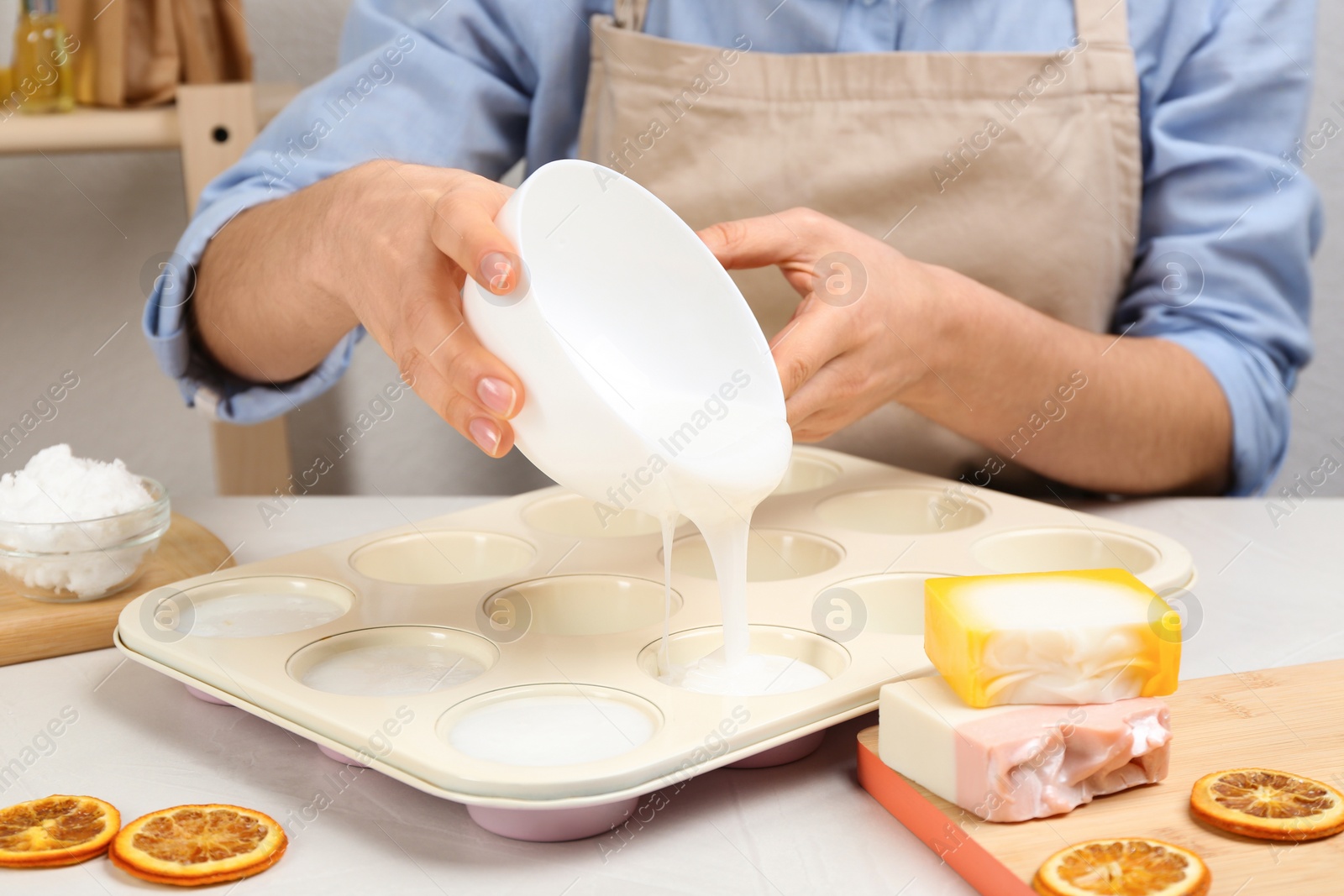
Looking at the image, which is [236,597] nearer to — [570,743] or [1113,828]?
[570,743]

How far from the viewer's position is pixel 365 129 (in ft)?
3.91

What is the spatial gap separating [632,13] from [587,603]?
674 mm

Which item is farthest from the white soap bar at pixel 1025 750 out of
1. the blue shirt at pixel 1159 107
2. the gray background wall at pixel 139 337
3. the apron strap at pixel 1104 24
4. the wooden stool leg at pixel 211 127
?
the wooden stool leg at pixel 211 127

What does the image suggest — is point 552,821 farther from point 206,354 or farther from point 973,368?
point 206,354

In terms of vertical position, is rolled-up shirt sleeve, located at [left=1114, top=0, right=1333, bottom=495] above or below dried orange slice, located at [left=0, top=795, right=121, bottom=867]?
above

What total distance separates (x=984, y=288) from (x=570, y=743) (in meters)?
0.59

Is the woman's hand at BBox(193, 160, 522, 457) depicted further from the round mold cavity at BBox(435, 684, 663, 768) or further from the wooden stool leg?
the wooden stool leg

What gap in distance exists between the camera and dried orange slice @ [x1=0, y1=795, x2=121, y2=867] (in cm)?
55

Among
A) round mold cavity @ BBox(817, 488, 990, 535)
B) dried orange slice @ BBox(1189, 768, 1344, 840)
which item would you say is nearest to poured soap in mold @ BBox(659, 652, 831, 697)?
dried orange slice @ BBox(1189, 768, 1344, 840)

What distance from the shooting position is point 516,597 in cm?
82

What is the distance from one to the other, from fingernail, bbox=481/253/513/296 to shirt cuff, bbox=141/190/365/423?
0.59 metres

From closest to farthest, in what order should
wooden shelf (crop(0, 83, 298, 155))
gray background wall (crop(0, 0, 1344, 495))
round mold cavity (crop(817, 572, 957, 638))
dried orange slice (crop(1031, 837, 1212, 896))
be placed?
dried orange slice (crop(1031, 837, 1212, 896))
round mold cavity (crop(817, 572, 957, 638))
wooden shelf (crop(0, 83, 298, 155))
gray background wall (crop(0, 0, 1344, 495))

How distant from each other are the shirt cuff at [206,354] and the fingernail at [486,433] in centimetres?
55

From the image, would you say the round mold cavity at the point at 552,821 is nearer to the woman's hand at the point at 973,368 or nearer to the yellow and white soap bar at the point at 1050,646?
the yellow and white soap bar at the point at 1050,646
